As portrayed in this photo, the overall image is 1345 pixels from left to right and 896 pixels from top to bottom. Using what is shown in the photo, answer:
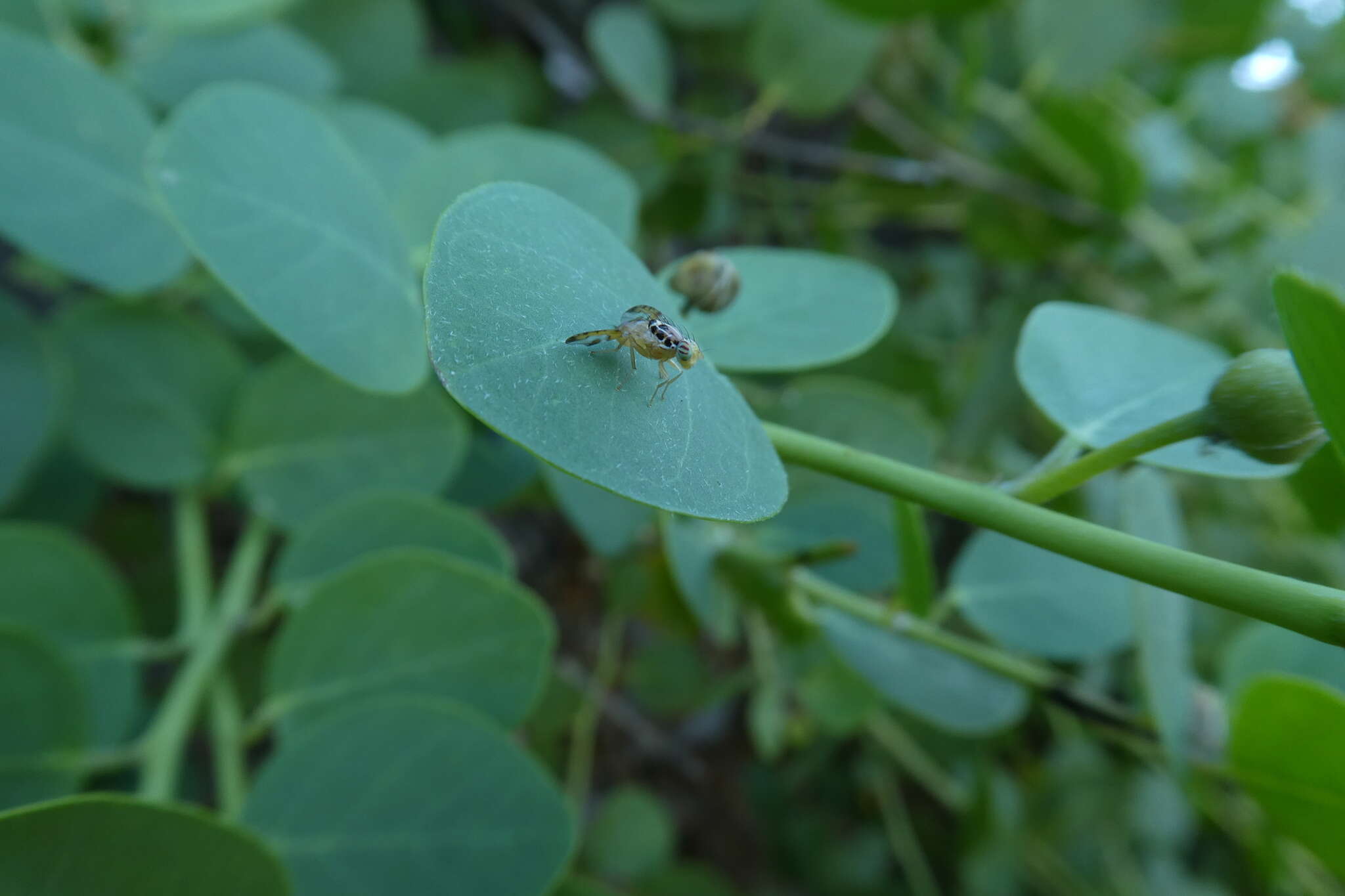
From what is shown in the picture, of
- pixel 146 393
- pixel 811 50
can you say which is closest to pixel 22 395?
pixel 146 393

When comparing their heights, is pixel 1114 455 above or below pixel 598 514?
above

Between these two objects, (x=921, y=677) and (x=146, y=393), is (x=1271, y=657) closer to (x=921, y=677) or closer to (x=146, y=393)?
(x=921, y=677)

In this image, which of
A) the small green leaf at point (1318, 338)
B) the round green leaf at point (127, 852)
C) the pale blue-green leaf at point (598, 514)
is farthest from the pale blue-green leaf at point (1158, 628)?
the round green leaf at point (127, 852)

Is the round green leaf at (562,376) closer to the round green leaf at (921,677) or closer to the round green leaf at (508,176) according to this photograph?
the round green leaf at (508,176)

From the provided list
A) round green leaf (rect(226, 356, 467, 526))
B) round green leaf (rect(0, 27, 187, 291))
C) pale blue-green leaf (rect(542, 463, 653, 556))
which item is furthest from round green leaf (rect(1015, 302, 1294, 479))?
round green leaf (rect(0, 27, 187, 291))

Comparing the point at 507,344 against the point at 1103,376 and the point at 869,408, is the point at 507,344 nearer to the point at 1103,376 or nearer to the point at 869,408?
the point at 1103,376

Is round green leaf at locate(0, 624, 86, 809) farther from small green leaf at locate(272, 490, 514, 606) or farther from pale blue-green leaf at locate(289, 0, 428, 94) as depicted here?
pale blue-green leaf at locate(289, 0, 428, 94)

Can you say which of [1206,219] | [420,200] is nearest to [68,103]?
[420,200]
